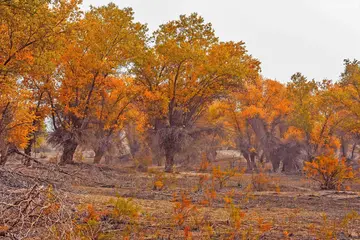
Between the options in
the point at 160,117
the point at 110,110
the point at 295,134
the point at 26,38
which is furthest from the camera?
the point at 295,134

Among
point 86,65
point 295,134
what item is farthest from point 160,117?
point 295,134

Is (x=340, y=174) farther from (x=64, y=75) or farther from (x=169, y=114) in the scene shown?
(x=64, y=75)

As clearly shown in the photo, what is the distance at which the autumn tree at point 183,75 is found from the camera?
72.1 feet

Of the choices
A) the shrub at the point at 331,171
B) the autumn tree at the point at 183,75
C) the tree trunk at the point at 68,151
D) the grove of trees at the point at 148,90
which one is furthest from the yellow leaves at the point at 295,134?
the tree trunk at the point at 68,151

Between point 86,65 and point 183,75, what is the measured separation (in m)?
6.79

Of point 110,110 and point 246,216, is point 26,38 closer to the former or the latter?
point 246,216

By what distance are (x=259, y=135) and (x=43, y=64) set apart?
1007 inches

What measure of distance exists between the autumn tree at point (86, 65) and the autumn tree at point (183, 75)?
63.3 inches

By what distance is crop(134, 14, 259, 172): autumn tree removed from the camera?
22.0m

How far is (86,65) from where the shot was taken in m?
20.7

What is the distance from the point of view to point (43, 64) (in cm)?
1177

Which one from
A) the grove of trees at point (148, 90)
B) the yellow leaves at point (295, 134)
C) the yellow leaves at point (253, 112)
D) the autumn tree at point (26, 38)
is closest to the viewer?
the autumn tree at point (26, 38)

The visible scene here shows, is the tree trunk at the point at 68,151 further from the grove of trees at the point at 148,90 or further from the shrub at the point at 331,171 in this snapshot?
the shrub at the point at 331,171

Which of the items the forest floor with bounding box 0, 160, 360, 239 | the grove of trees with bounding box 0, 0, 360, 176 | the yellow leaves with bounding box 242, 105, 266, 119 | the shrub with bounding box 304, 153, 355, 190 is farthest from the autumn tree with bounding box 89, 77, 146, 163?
the shrub with bounding box 304, 153, 355, 190
